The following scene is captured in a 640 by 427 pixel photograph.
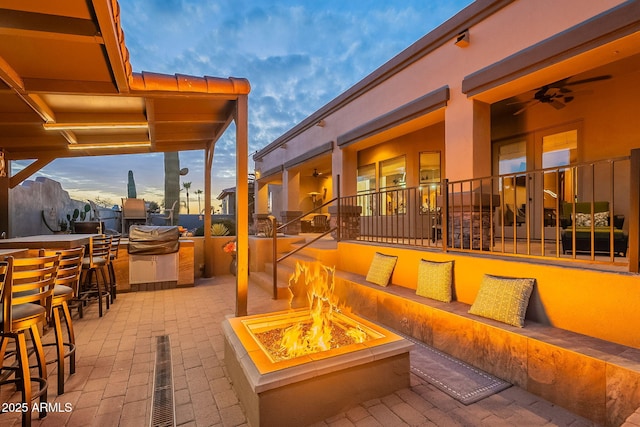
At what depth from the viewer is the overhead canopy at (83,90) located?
7.93 feet

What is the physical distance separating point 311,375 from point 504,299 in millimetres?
2070

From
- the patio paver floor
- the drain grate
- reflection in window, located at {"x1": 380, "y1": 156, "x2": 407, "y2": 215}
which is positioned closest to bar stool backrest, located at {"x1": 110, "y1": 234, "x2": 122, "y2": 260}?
the patio paver floor

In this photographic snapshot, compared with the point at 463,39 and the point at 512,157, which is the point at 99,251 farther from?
the point at 512,157

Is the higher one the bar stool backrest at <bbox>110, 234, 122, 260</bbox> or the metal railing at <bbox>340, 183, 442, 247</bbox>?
the metal railing at <bbox>340, 183, 442, 247</bbox>

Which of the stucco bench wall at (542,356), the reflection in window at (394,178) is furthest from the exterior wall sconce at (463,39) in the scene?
the reflection in window at (394,178)

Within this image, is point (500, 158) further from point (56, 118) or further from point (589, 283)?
point (56, 118)

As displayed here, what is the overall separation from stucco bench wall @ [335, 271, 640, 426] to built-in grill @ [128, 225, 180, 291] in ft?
15.7

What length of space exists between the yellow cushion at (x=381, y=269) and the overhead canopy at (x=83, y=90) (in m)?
3.15

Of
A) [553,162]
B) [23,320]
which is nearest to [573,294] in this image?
[23,320]

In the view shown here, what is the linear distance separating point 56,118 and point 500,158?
30.0 ft

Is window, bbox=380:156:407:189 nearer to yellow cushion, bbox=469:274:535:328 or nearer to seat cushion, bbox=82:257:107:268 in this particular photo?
yellow cushion, bbox=469:274:535:328

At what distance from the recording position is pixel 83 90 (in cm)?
341

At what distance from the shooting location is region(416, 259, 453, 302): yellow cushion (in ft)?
12.1

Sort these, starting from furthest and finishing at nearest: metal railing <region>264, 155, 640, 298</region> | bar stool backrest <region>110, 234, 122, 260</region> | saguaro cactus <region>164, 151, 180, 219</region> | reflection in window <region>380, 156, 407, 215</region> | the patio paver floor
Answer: saguaro cactus <region>164, 151, 180, 219</region> < reflection in window <region>380, 156, 407, 215</region> < bar stool backrest <region>110, 234, 122, 260</region> < metal railing <region>264, 155, 640, 298</region> < the patio paver floor
